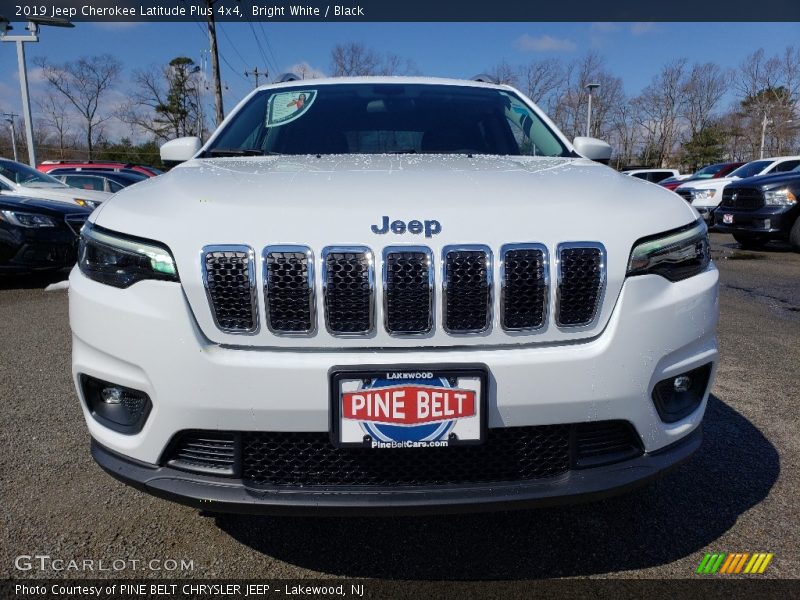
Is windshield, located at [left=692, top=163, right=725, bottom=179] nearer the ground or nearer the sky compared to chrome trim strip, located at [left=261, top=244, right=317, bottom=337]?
nearer the ground

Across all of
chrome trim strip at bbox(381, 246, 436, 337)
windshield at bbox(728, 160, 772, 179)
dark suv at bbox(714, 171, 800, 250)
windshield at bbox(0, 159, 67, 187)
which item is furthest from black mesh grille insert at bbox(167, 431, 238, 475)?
windshield at bbox(728, 160, 772, 179)

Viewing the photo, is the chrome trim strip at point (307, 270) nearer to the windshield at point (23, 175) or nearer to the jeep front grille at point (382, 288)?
the jeep front grille at point (382, 288)

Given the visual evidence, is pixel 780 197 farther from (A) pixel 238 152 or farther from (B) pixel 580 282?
(B) pixel 580 282

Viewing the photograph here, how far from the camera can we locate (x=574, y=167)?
7.47ft

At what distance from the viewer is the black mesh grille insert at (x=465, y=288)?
1.54 m

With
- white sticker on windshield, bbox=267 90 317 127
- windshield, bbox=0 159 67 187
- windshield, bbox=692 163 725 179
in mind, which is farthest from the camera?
windshield, bbox=692 163 725 179

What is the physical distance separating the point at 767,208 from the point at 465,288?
1005 cm

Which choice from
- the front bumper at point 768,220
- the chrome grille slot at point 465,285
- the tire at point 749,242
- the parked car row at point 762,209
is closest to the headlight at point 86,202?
the chrome grille slot at point 465,285

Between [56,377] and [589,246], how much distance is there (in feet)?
10.9

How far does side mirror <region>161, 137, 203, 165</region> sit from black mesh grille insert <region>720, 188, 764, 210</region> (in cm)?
973

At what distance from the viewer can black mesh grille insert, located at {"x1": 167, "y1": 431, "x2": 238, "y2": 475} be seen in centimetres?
159

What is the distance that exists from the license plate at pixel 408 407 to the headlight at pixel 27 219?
6.34 m

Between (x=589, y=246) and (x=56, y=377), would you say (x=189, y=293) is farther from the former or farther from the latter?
(x=56, y=377)

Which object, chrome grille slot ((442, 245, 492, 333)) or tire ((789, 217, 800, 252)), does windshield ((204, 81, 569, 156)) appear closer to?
chrome grille slot ((442, 245, 492, 333))
